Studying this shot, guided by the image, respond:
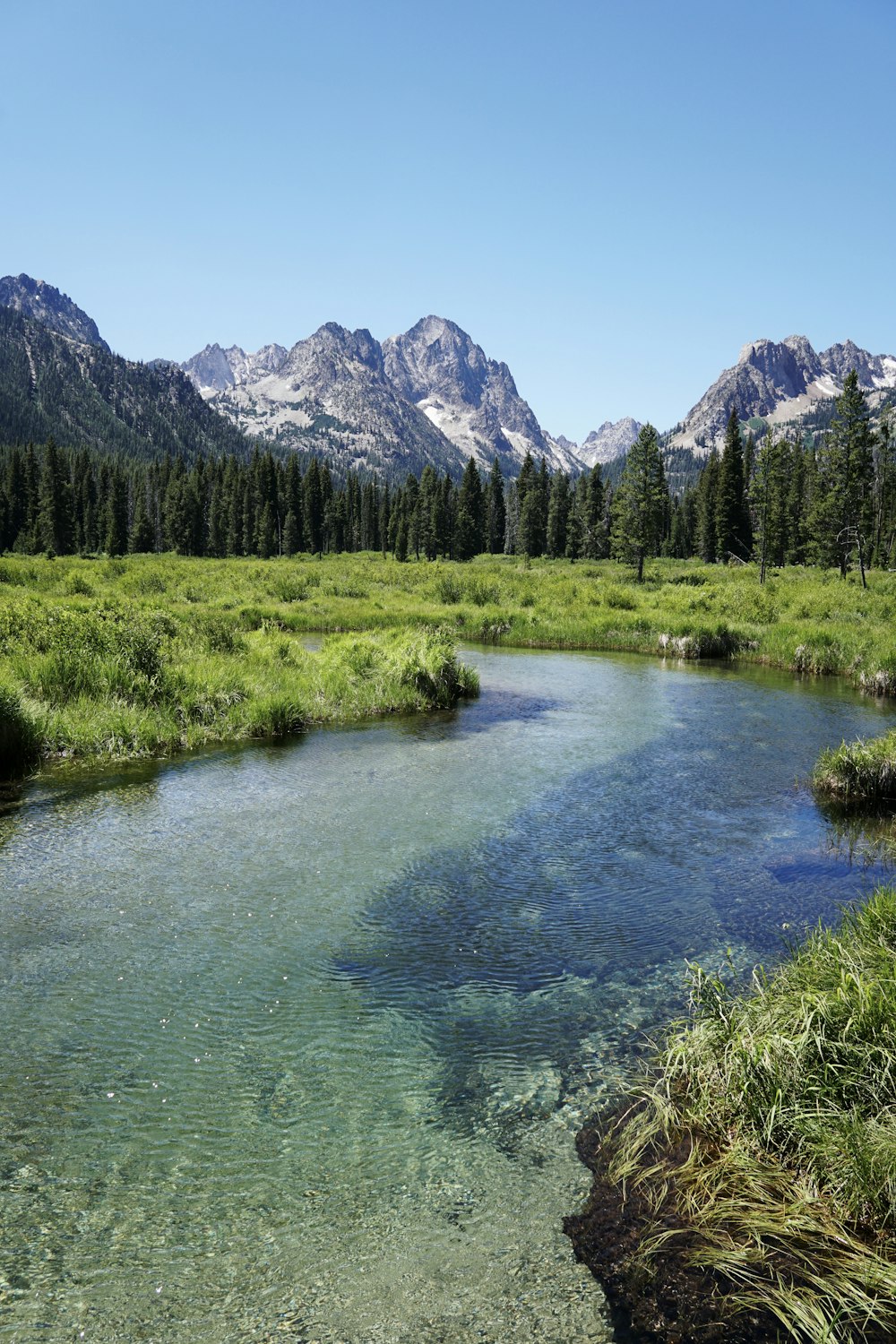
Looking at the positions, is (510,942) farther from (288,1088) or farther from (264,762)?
(264,762)

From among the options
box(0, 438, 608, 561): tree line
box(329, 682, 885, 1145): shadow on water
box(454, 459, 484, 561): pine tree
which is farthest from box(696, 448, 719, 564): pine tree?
box(329, 682, 885, 1145): shadow on water

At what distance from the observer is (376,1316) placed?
4145 millimetres

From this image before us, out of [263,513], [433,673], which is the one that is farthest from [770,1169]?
[263,513]

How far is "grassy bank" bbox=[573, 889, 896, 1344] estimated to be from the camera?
13.4ft

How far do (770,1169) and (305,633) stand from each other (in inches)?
1400

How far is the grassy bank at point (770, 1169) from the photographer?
13.4 ft

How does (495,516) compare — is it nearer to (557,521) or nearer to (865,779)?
(557,521)

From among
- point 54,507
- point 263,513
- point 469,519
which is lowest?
point 469,519

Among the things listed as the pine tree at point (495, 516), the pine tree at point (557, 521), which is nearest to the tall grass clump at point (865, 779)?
the pine tree at point (557, 521)

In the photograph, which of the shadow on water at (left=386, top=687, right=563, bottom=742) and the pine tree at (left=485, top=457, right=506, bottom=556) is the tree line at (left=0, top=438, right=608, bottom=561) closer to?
the pine tree at (left=485, top=457, right=506, bottom=556)

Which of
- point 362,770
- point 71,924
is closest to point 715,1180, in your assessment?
point 71,924

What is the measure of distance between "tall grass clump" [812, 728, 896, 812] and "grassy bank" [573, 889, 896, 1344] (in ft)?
28.7

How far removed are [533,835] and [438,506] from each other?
337ft

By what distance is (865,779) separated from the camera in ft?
46.2
